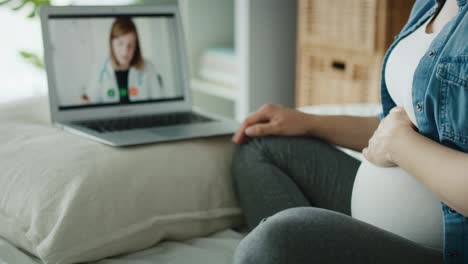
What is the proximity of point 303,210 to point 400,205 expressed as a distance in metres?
0.15

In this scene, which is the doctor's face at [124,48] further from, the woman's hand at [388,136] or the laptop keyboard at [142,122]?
the woman's hand at [388,136]

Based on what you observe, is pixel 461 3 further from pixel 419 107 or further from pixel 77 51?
pixel 77 51

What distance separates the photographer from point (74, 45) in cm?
134

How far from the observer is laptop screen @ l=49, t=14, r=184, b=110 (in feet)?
4.39

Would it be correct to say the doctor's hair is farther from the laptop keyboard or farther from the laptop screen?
the laptop keyboard

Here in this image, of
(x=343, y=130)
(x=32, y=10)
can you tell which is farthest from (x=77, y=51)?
(x=32, y=10)

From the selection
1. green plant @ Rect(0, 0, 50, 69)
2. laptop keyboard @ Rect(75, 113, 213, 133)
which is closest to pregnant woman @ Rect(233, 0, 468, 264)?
laptop keyboard @ Rect(75, 113, 213, 133)

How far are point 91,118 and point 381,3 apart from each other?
1.19 meters

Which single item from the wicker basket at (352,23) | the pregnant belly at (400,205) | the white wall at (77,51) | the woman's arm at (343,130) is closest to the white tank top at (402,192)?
the pregnant belly at (400,205)

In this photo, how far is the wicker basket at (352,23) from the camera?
7.26 feet

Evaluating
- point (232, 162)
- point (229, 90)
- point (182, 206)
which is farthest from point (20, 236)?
point (229, 90)

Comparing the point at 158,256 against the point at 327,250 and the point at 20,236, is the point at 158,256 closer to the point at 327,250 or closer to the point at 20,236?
the point at 20,236

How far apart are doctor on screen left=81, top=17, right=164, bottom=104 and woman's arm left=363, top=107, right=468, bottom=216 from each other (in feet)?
2.01

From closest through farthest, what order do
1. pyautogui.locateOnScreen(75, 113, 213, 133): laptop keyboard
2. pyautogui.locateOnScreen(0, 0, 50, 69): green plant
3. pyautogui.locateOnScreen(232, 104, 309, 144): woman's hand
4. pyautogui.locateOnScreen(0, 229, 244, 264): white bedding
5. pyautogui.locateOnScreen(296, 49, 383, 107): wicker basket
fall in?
pyautogui.locateOnScreen(0, 229, 244, 264): white bedding, pyautogui.locateOnScreen(232, 104, 309, 144): woman's hand, pyautogui.locateOnScreen(75, 113, 213, 133): laptop keyboard, pyautogui.locateOnScreen(0, 0, 50, 69): green plant, pyautogui.locateOnScreen(296, 49, 383, 107): wicker basket
